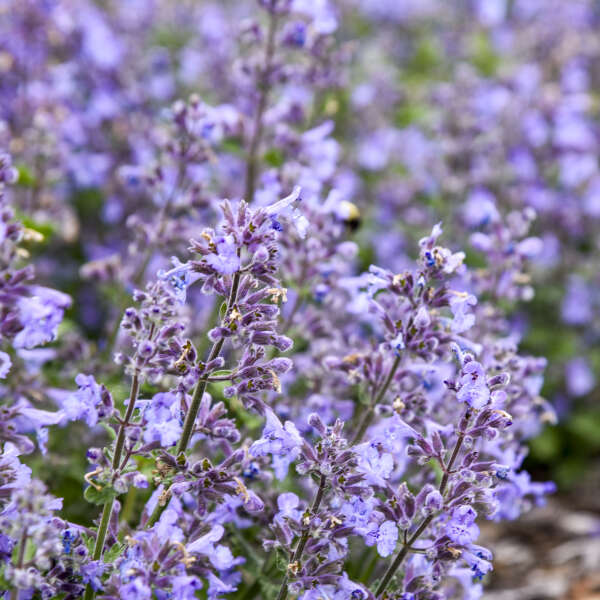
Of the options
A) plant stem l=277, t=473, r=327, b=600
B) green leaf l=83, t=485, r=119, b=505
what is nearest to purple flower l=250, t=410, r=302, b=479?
plant stem l=277, t=473, r=327, b=600

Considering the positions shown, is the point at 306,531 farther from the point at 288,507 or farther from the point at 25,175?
the point at 25,175

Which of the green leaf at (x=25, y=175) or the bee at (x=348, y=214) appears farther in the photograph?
the green leaf at (x=25, y=175)

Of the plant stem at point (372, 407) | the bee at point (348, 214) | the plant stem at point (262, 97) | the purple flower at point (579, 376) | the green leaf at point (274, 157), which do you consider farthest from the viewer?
the purple flower at point (579, 376)

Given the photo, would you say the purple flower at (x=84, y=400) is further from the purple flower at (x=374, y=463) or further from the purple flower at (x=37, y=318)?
the purple flower at (x=374, y=463)

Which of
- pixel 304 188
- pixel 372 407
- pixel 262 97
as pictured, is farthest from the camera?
pixel 262 97

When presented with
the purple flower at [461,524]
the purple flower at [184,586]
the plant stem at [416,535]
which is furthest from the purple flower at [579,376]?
the purple flower at [184,586]

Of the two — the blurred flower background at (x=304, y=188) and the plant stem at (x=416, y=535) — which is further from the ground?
the blurred flower background at (x=304, y=188)

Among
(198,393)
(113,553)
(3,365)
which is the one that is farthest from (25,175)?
(113,553)
